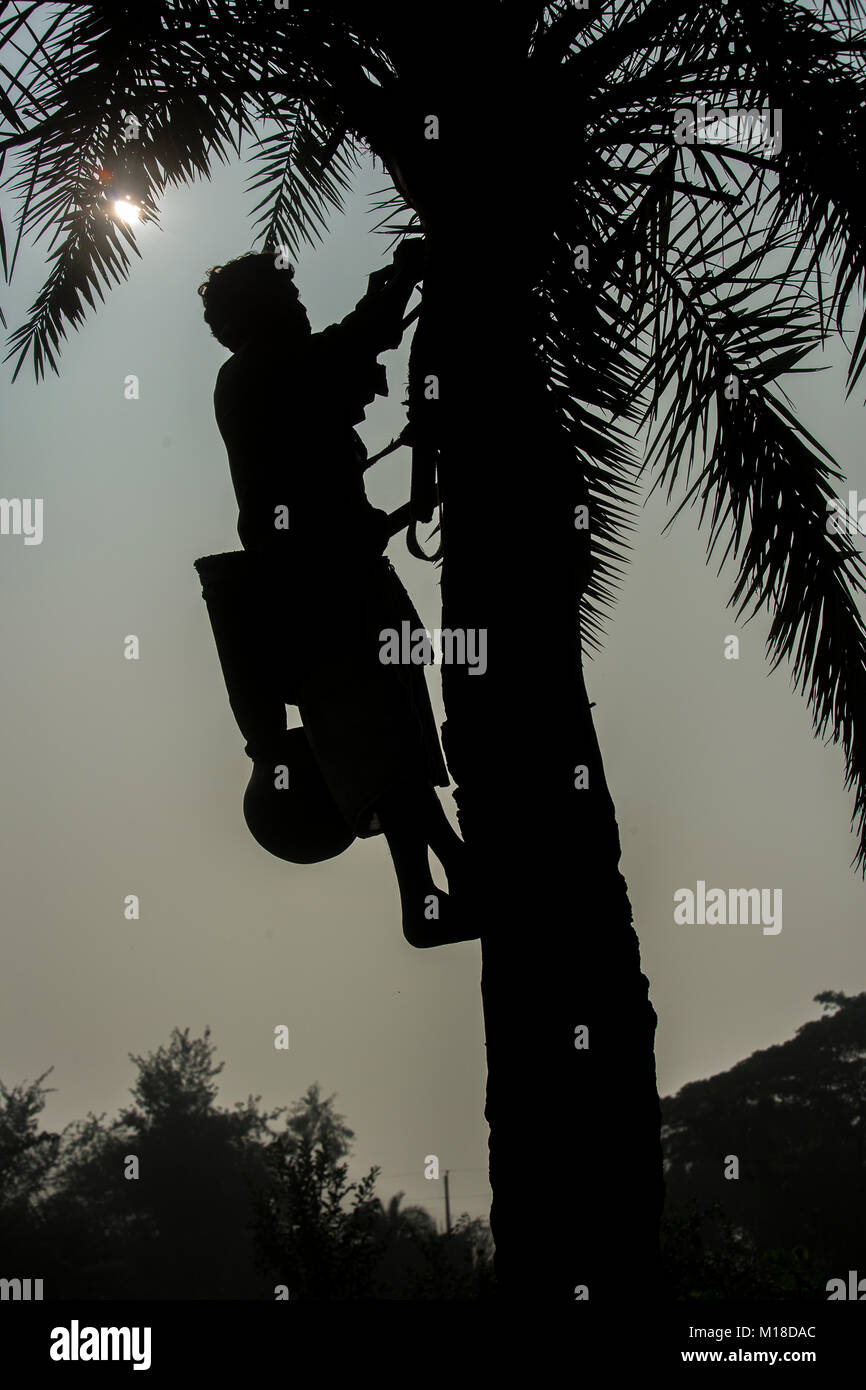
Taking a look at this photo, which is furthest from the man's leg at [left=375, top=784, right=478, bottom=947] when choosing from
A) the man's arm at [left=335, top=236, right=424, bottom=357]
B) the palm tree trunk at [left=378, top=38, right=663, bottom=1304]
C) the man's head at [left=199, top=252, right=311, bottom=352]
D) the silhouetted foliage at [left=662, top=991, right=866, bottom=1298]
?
the silhouetted foliage at [left=662, top=991, right=866, bottom=1298]

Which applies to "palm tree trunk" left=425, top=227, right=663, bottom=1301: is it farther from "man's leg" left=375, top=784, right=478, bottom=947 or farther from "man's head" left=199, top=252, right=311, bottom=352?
"man's head" left=199, top=252, right=311, bottom=352

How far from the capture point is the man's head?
3488 millimetres

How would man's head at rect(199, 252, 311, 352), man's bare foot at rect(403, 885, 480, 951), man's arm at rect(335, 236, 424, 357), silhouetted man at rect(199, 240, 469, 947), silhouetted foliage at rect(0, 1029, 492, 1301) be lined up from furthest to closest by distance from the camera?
silhouetted foliage at rect(0, 1029, 492, 1301)
man's head at rect(199, 252, 311, 352)
man's arm at rect(335, 236, 424, 357)
silhouetted man at rect(199, 240, 469, 947)
man's bare foot at rect(403, 885, 480, 951)

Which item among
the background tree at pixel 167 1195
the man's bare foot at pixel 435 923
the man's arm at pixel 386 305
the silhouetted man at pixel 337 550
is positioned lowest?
the background tree at pixel 167 1195

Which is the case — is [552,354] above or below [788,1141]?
above

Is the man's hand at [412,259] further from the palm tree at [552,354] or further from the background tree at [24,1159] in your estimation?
the background tree at [24,1159]

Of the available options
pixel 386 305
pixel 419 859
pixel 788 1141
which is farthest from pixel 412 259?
pixel 788 1141

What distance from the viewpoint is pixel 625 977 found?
2.82 m

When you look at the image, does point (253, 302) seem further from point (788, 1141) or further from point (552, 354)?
point (788, 1141)

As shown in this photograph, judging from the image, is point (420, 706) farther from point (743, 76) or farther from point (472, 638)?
point (743, 76)

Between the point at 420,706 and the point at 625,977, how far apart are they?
1.05 metres

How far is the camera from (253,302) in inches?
138

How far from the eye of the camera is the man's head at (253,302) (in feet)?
→ 11.4

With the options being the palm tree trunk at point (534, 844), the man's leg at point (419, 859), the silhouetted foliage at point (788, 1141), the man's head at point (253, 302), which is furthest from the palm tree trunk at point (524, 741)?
the silhouetted foliage at point (788, 1141)
